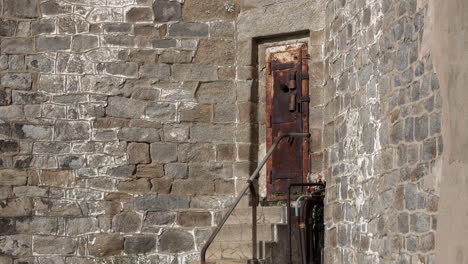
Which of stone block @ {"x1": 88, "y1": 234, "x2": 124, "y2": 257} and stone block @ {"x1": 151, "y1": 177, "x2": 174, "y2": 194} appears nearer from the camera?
stone block @ {"x1": 88, "y1": 234, "x2": 124, "y2": 257}

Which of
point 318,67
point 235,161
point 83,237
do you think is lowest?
point 83,237

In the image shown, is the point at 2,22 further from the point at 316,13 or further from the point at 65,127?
the point at 316,13

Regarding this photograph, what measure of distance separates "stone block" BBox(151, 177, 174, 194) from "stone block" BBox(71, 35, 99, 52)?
1408mm

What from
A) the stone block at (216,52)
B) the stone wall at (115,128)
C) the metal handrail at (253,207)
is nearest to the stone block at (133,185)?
the stone wall at (115,128)

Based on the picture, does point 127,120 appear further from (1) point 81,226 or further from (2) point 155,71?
(1) point 81,226

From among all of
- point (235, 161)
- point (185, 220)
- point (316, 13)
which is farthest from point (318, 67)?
point (185, 220)

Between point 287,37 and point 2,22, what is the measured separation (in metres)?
2.73

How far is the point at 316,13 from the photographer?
995cm

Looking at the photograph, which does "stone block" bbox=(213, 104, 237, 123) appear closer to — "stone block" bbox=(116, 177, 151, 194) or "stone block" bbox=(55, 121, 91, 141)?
"stone block" bbox=(116, 177, 151, 194)

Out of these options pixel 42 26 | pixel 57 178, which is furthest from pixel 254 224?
pixel 42 26

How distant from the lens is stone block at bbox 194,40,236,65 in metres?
10.5

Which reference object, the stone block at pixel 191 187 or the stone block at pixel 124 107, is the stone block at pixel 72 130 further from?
the stone block at pixel 191 187

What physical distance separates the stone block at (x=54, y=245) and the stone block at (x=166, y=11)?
2.24m

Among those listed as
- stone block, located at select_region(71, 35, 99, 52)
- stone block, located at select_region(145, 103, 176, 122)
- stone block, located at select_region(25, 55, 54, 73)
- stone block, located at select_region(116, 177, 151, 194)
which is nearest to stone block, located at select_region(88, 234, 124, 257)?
stone block, located at select_region(116, 177, 151, 194)
